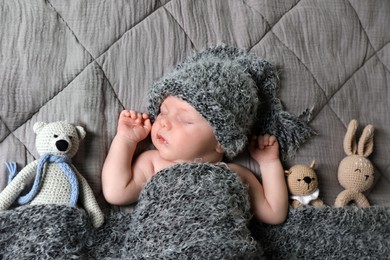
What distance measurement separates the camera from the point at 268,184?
1146 mm

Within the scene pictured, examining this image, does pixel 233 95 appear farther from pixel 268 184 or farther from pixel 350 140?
pixel 350 140

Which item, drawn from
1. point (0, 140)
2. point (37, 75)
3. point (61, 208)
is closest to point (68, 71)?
point (37, 75)

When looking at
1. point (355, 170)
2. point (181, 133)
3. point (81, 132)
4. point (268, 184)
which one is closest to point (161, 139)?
point (181, 133)

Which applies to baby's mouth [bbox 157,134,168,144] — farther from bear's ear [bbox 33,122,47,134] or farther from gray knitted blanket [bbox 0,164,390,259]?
bear's ear [bbox 33,122,47,134]

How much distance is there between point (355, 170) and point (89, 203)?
62 cm

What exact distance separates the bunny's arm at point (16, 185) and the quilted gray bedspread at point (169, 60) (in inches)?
1.9

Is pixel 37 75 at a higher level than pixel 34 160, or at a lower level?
higher

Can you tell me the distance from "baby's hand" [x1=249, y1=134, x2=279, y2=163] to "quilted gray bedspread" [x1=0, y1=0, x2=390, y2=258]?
29 mm

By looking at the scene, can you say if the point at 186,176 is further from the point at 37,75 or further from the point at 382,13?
the point at 382,13

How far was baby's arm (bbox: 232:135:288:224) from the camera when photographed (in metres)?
1.12

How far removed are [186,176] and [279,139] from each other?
0.29 m

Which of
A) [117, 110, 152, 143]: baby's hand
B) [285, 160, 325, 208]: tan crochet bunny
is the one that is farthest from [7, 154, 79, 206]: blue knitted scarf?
[285, 160, 325, 208]: tan crochet bunny

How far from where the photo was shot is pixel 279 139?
1189mm

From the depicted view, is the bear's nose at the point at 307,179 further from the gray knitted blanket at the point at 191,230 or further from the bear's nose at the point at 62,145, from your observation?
the bear's nose at the point at 62,145
